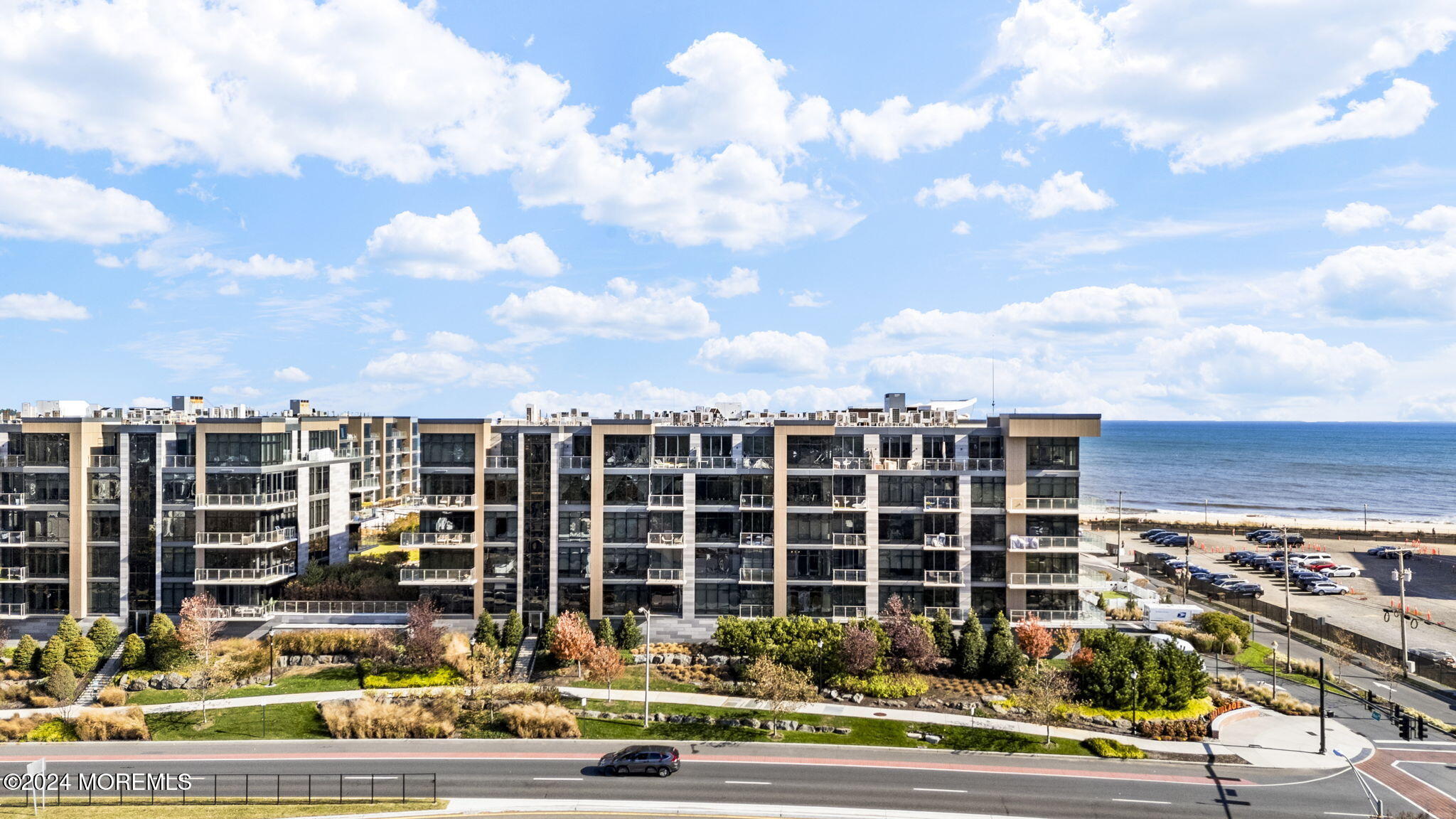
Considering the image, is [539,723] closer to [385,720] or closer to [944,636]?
[385,720]

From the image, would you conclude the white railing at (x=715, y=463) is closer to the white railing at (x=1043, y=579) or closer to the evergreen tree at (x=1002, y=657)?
the evergreen tree at (x=1002, y=657)

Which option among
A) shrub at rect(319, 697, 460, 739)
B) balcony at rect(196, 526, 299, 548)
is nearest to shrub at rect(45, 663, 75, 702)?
balcony at rect(196, 526, 299, 548)

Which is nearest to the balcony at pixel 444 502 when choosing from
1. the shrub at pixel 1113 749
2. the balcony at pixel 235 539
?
the balcony at pixel 235 539

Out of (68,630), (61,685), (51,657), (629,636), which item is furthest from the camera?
(629,636)

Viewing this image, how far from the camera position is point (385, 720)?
1895 inches

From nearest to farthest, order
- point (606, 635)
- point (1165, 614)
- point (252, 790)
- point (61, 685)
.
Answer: point (252, 790) → point (61, 685) → point (606, 635) → point (1165, 614)

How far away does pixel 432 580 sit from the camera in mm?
63438

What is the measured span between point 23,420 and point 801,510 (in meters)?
61.0

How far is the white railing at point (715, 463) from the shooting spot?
63.9 metres

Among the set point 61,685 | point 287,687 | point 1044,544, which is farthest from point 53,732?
point 1044,544

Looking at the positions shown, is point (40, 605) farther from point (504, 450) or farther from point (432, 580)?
point (504, 450)

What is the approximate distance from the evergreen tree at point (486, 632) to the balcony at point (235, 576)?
18322mm

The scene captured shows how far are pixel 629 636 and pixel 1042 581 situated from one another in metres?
30.8

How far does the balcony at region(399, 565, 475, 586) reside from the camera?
208 ft
